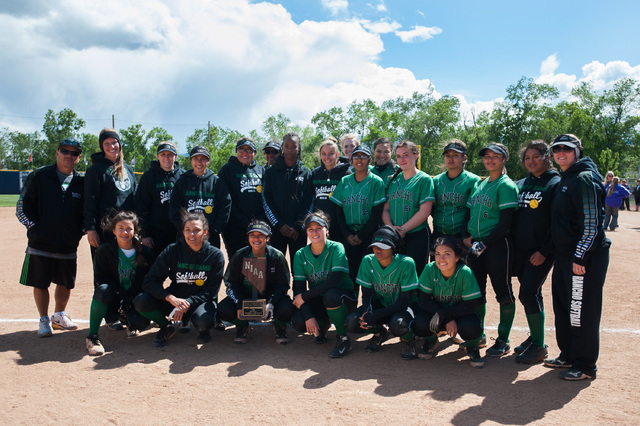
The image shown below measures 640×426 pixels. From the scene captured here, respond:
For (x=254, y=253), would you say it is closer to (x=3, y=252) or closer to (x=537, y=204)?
(x=537, y=204)

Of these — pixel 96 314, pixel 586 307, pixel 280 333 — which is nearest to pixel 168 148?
pixel 96 314

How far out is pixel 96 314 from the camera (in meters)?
4.70

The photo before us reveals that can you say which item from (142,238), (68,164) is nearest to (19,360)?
(142,238)

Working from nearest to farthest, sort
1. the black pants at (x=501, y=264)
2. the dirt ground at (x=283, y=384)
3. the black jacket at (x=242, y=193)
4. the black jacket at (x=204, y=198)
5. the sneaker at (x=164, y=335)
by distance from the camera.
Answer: the dirt ground at (x=283, y=384) → the black pants at (x=501, y=264) → the sneaker at (x=164, y=335) → the black jacket at (x=204, y=198) → the black jacket at (x=242, y=193)

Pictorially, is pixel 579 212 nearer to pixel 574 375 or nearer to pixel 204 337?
pixel 574 375

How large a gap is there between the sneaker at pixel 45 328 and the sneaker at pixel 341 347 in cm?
312

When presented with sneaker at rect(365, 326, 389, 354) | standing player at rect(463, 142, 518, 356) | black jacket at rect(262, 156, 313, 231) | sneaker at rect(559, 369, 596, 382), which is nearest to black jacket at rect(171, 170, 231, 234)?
black jacket at rect(262, 156, 313, 231)

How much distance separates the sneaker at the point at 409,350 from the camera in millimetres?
4426

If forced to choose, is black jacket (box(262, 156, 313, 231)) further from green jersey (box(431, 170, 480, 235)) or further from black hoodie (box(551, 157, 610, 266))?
black hoodie (box(551, 157, 610, 266))

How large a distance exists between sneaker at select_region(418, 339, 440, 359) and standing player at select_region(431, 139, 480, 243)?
111cm

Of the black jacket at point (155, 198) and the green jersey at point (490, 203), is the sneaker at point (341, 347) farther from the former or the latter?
the black jacket at point (155, 198)

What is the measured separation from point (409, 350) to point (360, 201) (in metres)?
1.69

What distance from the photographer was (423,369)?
4.16 meters

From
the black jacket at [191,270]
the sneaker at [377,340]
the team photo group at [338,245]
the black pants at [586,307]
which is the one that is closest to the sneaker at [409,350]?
the team photo group at [338,245]
